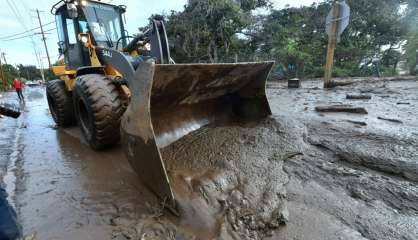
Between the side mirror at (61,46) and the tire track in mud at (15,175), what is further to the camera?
the side mirror at (61,46)

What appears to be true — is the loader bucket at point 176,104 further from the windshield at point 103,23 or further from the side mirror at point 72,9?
the side mirror at point 72,9

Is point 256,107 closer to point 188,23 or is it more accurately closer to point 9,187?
point 9,187

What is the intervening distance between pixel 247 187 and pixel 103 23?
399 centimetres

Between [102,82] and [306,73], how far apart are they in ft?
46.1

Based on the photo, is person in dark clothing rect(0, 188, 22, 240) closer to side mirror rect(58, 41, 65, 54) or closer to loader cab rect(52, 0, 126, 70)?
loader cab rect(52, 0, 126, 70)

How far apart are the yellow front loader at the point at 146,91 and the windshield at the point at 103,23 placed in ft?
0.06

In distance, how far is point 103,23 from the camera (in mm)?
4520

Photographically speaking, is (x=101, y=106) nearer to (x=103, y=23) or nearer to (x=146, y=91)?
(x=146, y=91)

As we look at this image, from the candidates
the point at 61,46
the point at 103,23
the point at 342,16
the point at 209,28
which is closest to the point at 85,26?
the point at 103,23

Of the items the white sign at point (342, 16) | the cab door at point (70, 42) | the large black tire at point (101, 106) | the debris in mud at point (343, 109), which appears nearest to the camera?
the large black tire at point (101, 106)

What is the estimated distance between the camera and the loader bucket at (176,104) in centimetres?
208

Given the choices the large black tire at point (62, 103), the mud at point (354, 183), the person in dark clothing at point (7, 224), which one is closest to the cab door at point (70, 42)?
the large black tire at point (62, 103)

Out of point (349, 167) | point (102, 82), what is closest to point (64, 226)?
point (102, 82)

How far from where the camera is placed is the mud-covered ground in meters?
1.78
